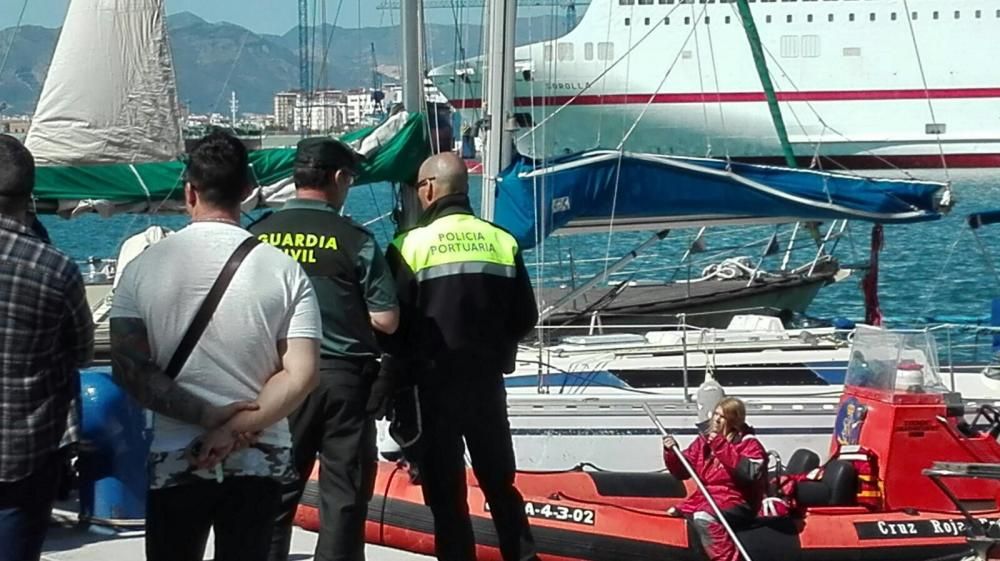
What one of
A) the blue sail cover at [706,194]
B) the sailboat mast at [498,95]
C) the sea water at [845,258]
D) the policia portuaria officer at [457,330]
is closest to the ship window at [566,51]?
the sea water at [845,258]

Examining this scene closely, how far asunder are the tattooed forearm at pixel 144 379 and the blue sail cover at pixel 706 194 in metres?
6.83

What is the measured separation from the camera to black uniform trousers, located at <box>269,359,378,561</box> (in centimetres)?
538

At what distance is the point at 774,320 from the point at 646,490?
12.6 ft

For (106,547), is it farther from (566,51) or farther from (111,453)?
(566,51)

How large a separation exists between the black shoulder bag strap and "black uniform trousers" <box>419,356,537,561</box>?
1.86m

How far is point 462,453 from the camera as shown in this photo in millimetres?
5961

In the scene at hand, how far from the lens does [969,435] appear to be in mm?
8008

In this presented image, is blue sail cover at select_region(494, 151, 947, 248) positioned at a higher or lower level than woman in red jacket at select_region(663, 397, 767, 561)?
higher

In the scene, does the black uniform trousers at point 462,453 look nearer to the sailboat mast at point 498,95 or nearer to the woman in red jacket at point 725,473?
the woman in red jacket at point 725,473

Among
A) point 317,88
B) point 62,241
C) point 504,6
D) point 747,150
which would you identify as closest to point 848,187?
point 504,6

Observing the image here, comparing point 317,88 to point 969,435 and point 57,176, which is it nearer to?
point 57,176

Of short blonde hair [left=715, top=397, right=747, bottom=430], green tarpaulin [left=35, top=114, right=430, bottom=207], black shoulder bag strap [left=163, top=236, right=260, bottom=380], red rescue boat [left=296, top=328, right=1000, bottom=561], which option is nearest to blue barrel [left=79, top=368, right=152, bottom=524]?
red rescue boat [left=296, top=328, right=1000, bottom=561]

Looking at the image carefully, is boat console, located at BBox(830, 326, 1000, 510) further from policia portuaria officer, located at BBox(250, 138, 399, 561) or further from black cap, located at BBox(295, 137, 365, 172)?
black cap, located at BBox(295, 137, 365, 172)

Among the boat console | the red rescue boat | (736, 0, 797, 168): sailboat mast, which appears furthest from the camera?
(736, 0, 797, 168): sailboat mast
